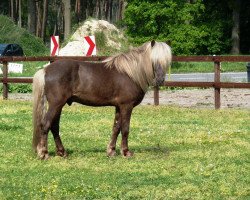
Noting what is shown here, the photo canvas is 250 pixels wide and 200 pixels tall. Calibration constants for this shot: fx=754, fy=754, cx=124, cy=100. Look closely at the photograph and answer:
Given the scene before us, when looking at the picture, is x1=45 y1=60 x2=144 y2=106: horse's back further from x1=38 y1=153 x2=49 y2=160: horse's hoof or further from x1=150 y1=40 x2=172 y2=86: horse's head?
x1=38 y1=153 x2=49 y2=160: horse's hoof

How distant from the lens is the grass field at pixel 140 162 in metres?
8.56

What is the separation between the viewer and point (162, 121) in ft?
52.8

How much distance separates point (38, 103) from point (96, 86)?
89 cm

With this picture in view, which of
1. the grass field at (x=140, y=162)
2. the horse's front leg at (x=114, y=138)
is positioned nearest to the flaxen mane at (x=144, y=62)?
the horse's front leg at (x=114, y=138)

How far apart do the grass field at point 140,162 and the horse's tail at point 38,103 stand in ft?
1.24

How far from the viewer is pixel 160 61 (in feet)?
36.4

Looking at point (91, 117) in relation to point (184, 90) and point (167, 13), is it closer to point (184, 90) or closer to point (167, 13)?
point (184, 90)

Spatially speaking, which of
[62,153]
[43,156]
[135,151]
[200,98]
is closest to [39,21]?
[200,98]

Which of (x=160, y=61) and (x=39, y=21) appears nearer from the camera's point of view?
(x=160, y=61)

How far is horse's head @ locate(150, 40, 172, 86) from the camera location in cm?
1110

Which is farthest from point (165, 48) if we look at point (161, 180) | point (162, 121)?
point (162, 121)

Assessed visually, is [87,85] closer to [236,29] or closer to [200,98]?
[200,98]

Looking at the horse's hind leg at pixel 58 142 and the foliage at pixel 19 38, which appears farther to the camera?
the foliage at pixel 19 38

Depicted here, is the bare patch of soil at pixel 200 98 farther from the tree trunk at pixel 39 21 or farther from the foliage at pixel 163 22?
the tree trunk at pixel 39 21
